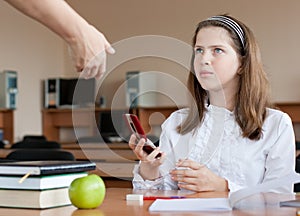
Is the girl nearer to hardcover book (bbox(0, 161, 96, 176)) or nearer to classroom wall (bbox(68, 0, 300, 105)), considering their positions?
hardcover book (bbox(0, 161, 96, 176))

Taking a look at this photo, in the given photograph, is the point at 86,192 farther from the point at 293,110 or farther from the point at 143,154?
the point at 293,110

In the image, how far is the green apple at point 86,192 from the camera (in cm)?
157

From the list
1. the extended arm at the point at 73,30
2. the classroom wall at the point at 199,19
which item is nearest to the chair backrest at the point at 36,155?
the extended arm at the point at 73,30

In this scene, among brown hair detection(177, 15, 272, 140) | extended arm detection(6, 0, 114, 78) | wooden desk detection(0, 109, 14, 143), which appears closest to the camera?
extended arm detection(6, 0, 114, 78)

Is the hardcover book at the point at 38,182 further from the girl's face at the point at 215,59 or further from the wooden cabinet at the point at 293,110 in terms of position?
the wooden cabinet at the point at 293,110

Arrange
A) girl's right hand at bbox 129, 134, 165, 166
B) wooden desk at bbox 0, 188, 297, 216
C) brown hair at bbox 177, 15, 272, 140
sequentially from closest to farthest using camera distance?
wooden desk at bbox 0, 188, 297, 216
girl's right hand at bbox 129, 134, 165, 166
brown hair at bbox 177, 15, 272, 140

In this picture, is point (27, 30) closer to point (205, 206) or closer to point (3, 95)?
point (3, 95)

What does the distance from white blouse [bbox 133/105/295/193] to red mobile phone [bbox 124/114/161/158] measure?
0.65ft

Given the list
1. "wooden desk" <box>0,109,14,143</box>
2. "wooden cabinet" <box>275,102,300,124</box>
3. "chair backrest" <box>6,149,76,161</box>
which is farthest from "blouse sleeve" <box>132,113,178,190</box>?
"wooden desk" <box>0,109,14,143</box>

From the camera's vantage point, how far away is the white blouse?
2205mm

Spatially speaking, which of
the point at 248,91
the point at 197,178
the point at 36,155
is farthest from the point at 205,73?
the point at 36,155

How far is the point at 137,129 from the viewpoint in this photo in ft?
6.30

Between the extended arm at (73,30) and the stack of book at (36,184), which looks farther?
the stack of book at (36,184)

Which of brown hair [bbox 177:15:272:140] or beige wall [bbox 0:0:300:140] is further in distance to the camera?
beige wall [bbox 0:0:300:140]
